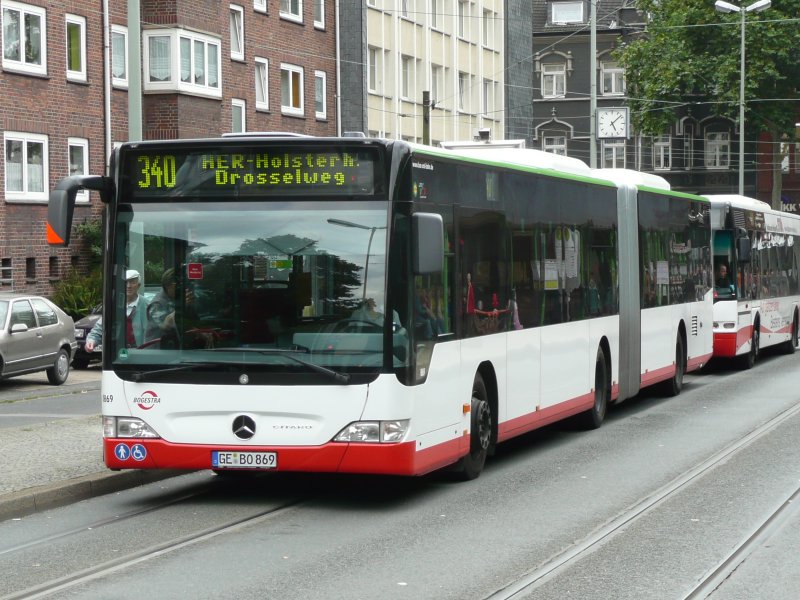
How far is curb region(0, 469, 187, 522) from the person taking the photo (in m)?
10.7

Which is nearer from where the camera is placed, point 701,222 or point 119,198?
point 119,198

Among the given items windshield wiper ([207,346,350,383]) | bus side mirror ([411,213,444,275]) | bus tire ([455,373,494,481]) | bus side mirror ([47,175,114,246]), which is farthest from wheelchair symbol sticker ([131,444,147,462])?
bus tire ([455,373,494,481])

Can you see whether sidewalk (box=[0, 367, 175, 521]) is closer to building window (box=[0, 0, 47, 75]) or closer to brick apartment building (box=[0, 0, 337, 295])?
brick apartment building (box=[0, 0, 337, 295])

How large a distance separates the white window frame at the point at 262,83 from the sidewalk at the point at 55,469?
30.6 metres

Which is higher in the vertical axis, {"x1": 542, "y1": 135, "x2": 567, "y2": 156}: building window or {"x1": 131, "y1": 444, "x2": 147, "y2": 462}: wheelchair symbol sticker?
{"x1": 542, "y1": 135, "x2": 567, "y2": 156}: building window

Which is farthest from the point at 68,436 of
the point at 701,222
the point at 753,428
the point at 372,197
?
the point at 701,222

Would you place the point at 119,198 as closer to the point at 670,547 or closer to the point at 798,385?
the point at 670,547

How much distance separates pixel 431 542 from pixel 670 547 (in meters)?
1.45

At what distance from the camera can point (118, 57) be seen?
39.5 meters

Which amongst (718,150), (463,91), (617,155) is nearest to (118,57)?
(463,91)

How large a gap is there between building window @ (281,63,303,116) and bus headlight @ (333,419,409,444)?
127 ft

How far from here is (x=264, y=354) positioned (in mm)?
10625

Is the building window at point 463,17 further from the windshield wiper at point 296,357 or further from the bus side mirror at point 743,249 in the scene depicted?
the windshield wiper at point 296,357

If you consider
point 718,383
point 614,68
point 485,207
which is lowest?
point 718,383
